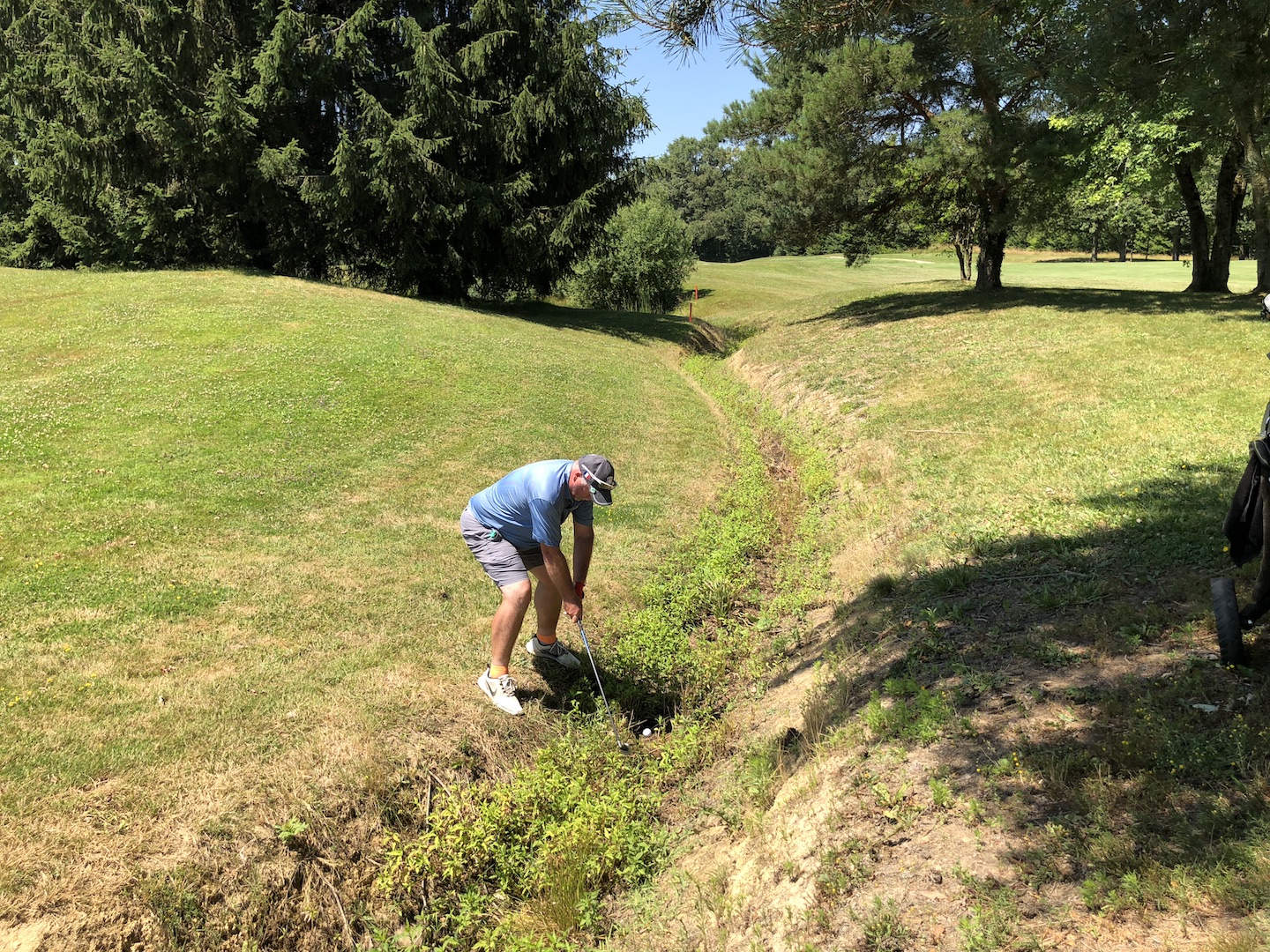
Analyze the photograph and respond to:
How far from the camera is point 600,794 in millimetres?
5180

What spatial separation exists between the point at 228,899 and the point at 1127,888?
13.8 ft

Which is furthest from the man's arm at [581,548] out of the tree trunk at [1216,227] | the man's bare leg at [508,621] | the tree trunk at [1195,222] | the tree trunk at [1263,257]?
the tree trunk at [1195,222]

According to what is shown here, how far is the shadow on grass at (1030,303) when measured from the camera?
56.5 feet

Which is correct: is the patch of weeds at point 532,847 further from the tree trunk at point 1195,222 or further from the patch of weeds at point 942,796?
the tree trunk at point 1195,222

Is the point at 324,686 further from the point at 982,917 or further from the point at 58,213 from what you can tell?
the point at 58,213

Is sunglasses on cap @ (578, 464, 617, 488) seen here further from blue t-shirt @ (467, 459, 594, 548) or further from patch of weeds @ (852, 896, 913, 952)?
patch of weeds @ (852, 896, 913, 952)

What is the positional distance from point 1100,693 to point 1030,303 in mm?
19257

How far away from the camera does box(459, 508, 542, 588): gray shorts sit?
5531 mm

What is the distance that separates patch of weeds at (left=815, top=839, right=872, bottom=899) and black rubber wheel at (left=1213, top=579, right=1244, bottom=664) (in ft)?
7.72

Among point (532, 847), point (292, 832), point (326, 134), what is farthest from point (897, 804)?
point (326, 134)

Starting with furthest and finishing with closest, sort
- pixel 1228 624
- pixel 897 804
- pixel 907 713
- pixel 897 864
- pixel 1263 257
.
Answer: pixel 1263 257, pixel 907 713, pixel 1228 624, pixel 897 804, pixel 897 864

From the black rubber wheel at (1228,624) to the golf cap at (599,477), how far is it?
3596 mm

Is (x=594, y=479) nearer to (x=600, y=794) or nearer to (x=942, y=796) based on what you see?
(x=600, y=794)

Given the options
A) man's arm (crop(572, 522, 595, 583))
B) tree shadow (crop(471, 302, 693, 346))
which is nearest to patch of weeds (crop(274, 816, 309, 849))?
man's arm (crop(572, 522, 595, 583))
